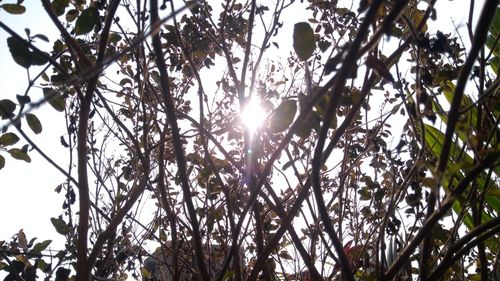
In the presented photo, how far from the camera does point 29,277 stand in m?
1.91

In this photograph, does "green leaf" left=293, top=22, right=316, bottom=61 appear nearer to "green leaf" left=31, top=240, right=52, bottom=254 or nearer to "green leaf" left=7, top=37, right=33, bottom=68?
"green leaf" left=7, top=37, right=33, bottom=68

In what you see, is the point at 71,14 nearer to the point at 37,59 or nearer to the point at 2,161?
the point at 2,161

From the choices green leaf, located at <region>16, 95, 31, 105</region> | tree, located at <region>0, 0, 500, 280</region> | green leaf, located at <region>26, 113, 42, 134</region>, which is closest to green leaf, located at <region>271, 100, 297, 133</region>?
tree, located at <region>0, 0, 500, 280</region>

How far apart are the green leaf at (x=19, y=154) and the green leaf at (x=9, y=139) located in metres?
0.06

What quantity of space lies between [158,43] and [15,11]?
1098mm

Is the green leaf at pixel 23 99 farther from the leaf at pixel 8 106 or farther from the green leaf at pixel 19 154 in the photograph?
the green leaf at pixel 19 154

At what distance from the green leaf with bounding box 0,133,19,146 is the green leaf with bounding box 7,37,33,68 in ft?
1.40

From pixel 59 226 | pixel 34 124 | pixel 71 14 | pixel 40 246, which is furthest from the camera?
pixel 71 14

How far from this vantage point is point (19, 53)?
1.47 m

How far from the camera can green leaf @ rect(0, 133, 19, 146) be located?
5.97 ft

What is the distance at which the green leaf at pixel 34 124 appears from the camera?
68.0 inches

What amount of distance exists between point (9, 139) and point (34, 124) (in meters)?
0.16

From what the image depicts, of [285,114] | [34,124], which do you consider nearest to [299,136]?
[285,114]

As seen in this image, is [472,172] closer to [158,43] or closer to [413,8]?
[158,43]
